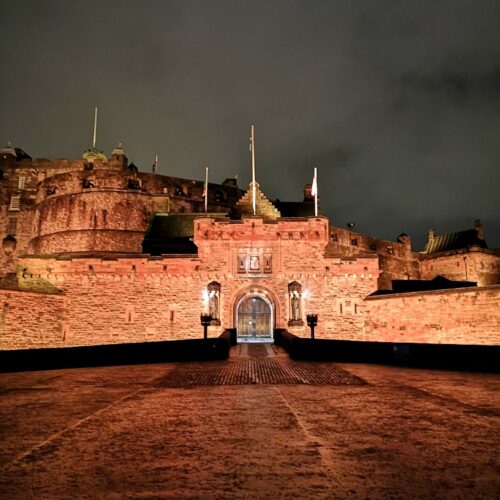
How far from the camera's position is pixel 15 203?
48094 millimetres

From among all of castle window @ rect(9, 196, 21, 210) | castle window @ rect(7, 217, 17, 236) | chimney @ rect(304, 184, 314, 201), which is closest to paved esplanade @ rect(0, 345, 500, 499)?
chimney @ rect(304, 184, 314, 201)

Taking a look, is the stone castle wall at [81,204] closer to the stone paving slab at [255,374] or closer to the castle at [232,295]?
the castle at [232,295]

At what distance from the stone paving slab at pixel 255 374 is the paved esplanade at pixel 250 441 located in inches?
26.2

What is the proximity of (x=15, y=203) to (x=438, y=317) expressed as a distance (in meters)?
47.0

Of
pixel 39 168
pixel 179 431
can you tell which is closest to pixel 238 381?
pixel 179 431

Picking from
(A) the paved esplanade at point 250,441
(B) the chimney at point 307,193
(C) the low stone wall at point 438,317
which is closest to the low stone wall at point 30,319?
(A) the paved esplanade at point 250,441

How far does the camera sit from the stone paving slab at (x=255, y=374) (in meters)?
8.83

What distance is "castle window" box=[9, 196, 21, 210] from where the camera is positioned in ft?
157

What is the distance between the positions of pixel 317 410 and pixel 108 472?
3.25 m

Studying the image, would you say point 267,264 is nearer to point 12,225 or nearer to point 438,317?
point 438,317

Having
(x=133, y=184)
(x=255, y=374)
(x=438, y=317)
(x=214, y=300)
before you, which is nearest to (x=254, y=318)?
(x=214, y=300)

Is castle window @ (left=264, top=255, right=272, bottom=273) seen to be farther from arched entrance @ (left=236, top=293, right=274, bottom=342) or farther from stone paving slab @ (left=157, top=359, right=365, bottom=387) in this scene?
stone paving slab @ (left=157, top=359, right=365, bottom=387)

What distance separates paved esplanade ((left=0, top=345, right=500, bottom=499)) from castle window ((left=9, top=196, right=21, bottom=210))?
152 feet

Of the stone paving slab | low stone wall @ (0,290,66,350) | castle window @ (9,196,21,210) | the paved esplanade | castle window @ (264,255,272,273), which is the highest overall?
castle window @ (9,196,21,210)
